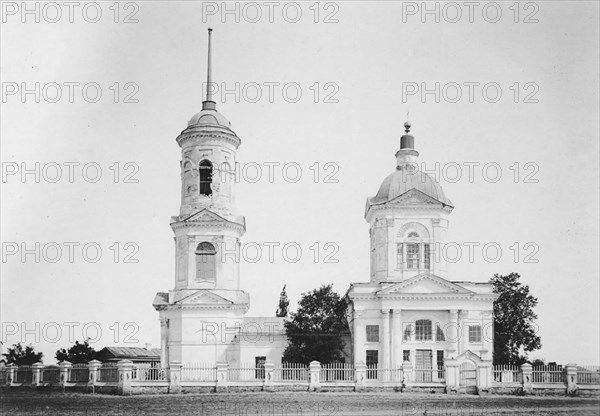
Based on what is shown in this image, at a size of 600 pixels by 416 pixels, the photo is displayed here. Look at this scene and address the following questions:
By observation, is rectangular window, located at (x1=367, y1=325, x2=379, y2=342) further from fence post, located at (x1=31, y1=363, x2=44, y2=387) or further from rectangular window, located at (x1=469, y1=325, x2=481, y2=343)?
fence post, located at (x1=31, y1=363, x2=44, y2=387)

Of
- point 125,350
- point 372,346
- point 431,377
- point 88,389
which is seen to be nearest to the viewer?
point 88,389

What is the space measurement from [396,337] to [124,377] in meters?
13.9

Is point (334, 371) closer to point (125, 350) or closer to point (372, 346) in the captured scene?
point (372, 346)

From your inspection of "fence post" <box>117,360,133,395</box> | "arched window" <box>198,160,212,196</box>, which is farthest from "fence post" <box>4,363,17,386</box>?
"arched window" <box>198,160,212,196</box>

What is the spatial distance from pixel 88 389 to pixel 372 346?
44.8 feet

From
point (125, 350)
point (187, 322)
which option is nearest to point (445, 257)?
point (187, 322)

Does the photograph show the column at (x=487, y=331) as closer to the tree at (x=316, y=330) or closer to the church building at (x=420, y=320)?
the church building at (x=420, y=320)

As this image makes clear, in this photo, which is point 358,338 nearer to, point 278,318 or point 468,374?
point 278,318

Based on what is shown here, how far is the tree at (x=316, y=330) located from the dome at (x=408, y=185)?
588cm

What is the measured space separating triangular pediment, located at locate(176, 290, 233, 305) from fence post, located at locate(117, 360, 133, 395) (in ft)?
29.6

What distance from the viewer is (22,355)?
60.5 m

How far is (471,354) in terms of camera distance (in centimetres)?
4022

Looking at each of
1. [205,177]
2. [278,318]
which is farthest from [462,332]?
[205,177]

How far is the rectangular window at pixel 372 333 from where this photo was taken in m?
43.4
